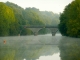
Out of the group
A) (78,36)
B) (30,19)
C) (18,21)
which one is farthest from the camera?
(30,19)

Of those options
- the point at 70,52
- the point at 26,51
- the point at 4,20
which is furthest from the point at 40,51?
the point at 4,20

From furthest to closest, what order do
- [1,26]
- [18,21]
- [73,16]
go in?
[18,21] → [1,26] → [73,16]

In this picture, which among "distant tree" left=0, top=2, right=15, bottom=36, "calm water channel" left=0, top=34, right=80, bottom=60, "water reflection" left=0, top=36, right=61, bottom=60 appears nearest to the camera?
"calm water channel" left=0, top=34, right=80, bottom=60

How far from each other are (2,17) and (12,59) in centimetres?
8837

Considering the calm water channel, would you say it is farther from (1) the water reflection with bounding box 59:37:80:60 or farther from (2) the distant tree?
(2) the distant tree

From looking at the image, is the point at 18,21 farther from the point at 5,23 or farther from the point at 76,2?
the point at 76,2

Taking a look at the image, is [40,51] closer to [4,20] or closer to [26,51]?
[26,51]

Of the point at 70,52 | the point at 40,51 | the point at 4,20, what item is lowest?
the point at 40,51

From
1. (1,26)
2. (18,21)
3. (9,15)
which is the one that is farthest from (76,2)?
(18,21)

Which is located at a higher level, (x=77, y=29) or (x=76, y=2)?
(x=76, y=2)

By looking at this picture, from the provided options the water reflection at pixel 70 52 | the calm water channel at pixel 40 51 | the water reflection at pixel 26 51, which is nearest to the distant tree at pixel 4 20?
the water reflection at pixel 26 51

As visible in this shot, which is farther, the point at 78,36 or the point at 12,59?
the point at 78,36

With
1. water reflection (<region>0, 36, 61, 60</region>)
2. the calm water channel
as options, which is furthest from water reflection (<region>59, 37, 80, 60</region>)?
water reflection (<region>0, 36, 61, 60</region>)

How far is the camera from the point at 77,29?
255 feet
